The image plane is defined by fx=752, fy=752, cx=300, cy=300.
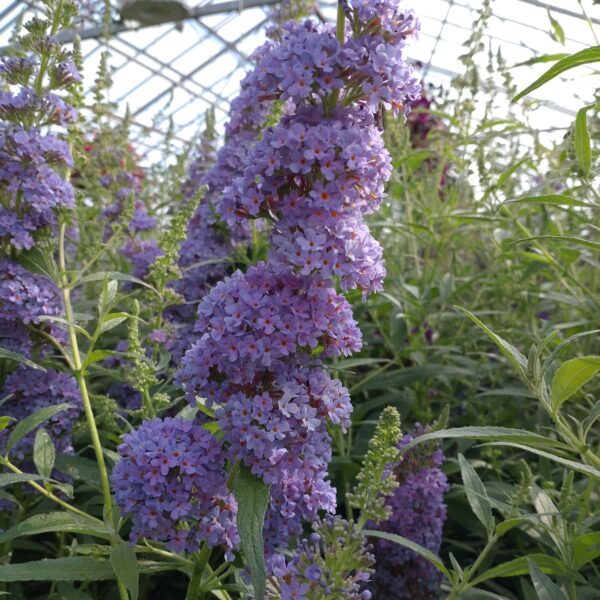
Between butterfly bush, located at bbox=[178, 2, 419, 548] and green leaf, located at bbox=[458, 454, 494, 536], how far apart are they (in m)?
0.35

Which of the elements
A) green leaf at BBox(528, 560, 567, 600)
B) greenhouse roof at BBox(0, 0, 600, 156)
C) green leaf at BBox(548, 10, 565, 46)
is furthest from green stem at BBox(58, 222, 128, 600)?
greenhouse roof at BBox(0, 0, 600, 156)

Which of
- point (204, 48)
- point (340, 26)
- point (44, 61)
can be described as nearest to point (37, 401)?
point (44, 61)

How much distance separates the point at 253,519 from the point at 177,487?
199mm

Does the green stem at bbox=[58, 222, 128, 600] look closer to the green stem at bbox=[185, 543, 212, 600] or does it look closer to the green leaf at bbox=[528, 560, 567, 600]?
the green stem at bbox=[185, 543, 212, 600]

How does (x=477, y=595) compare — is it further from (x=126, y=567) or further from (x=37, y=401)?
(x=37, y=401)

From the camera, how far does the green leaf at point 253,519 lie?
4.12ft

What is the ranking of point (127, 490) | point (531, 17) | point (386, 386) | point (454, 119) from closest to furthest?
point (127, 490)
point (386, 386)
point (454, 119)
point (531, 17)

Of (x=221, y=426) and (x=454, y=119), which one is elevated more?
(x=454, y=119)

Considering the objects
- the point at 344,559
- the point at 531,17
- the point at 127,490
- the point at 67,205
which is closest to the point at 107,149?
the point at 67,205

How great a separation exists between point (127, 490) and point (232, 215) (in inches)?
23.1

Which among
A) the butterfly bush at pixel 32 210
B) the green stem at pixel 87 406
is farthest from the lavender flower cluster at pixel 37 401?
the green stem at pixel 87 406

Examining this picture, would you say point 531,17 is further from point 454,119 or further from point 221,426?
point 221,426

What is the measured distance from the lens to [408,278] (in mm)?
3510

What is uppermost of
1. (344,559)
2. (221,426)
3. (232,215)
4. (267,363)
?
(232,215)
